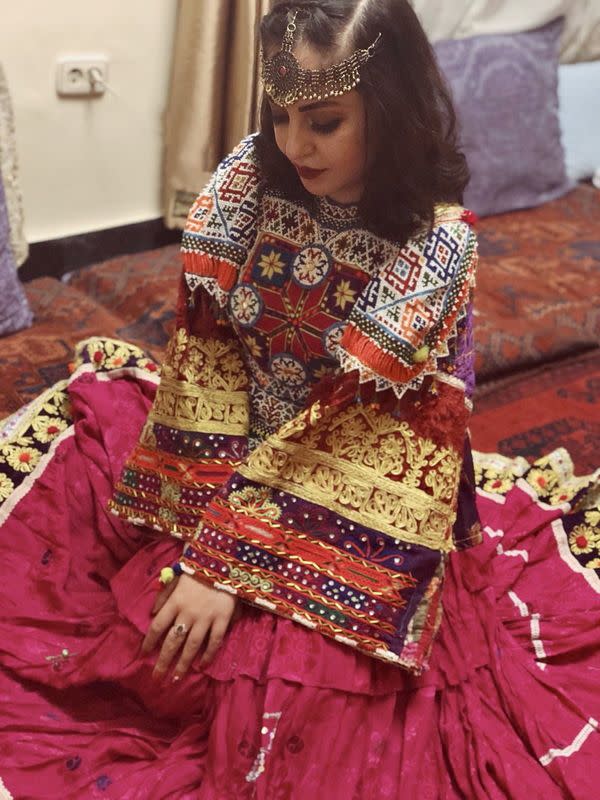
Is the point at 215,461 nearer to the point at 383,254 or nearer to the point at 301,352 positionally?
the point at 301,352

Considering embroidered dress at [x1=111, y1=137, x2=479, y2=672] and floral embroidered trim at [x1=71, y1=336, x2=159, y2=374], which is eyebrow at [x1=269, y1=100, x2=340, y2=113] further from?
floral embroidered trim at [x1=71, y1=336, x2=159, y2=374]

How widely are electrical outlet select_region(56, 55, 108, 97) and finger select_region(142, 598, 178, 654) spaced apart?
4.62 feet

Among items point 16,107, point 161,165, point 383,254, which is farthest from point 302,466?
point 161,165

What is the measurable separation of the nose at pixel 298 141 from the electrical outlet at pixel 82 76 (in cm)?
125

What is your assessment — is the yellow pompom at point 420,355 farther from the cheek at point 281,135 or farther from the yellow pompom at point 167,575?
the yellow pompom at point 167,575

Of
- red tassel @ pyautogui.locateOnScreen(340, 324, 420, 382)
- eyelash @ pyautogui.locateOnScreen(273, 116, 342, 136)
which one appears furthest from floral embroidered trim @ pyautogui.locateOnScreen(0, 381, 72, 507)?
eyelash @ pyautogui.locateOnScreen(273, 116, 342, 136)

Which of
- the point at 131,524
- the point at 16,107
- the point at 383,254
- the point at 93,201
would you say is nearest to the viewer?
the point at 383,254

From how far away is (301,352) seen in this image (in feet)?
3.93

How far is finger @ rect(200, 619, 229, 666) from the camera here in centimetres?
113

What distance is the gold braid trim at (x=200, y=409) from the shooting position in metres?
1.24

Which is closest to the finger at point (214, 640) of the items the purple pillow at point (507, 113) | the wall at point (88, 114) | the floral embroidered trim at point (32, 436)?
the floral embroidered trim at point (32, 436)

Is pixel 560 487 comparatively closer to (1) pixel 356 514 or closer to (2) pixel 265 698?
(1) pixel 356 514

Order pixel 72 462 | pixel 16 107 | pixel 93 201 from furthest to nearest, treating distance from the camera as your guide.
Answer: pixel 93 201
pixel 16 107
pixel 72 462

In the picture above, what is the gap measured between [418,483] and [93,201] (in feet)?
4.86
